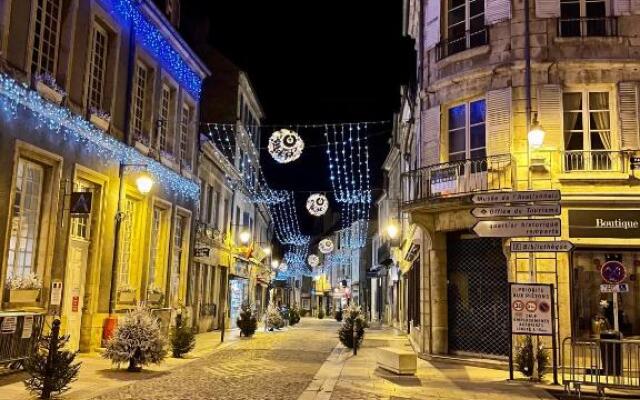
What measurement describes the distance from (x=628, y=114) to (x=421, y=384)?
8253 mm

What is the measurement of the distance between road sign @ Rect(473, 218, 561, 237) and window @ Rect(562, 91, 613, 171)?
3394mm

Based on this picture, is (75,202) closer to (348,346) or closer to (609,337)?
(348,346)

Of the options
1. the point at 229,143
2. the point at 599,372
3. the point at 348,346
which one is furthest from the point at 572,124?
the point at 229,143

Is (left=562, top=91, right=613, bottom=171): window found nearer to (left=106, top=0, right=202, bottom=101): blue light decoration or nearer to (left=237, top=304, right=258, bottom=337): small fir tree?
(left=106, top=0, right=202, bottom=101): blue light decoration

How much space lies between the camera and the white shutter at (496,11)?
16172 mm

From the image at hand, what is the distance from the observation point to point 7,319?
11133 millimetres

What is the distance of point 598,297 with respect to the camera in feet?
48.9

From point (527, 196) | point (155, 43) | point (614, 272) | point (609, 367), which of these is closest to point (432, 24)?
point (527, 196)

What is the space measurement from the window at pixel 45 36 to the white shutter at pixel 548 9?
11526mm

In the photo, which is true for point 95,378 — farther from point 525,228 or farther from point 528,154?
point 528,154

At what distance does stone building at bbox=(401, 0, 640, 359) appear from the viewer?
48.9 ft

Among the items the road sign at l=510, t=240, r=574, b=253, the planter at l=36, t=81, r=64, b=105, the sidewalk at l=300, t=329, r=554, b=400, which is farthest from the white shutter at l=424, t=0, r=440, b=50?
the planter at l=36, t=81, r=64, b=105

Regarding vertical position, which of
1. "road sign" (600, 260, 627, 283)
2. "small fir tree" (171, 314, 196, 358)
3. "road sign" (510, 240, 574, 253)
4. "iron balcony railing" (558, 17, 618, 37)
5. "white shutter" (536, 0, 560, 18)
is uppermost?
"white shutter" (536, 0, 560, 18)

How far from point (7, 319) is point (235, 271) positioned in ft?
80.4
